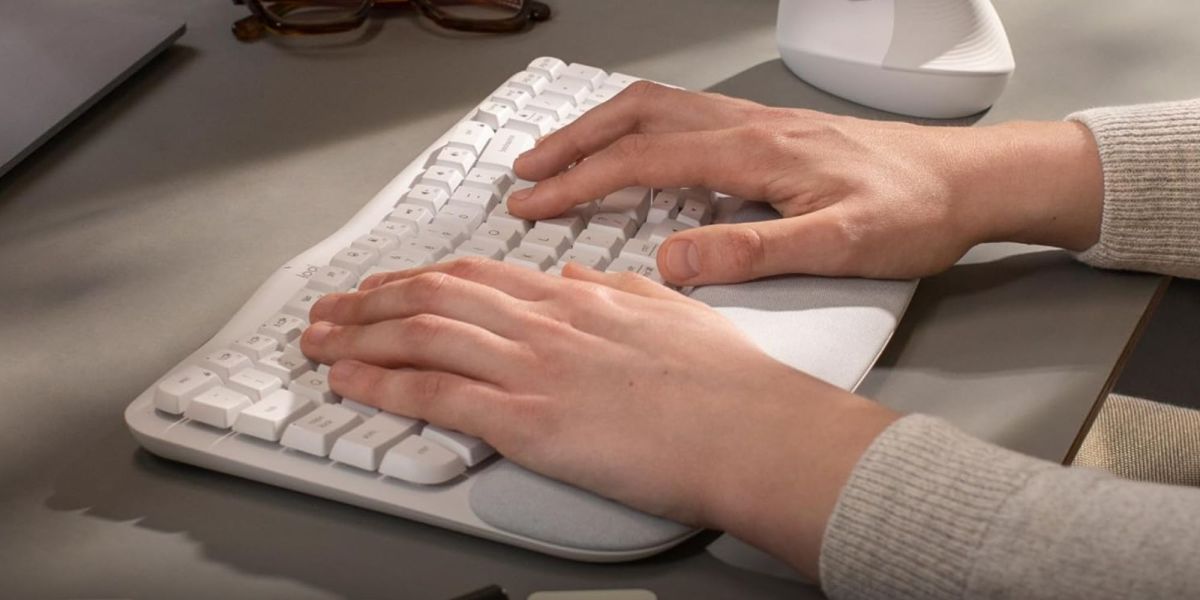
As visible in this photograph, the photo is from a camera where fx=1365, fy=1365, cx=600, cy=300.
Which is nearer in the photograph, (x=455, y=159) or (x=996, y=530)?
(x=996, y=530)

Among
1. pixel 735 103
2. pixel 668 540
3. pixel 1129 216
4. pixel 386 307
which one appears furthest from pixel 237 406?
pixel 1129 216

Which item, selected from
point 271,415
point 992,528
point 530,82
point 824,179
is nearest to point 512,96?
point 530,82

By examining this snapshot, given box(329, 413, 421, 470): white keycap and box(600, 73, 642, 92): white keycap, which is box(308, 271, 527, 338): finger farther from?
box(600, 73, 642, 92): white keycap

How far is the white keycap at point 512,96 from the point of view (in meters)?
0.86

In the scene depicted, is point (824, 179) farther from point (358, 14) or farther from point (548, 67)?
point (358, 14)

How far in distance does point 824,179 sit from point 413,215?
22cm

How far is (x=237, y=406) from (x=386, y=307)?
8 centimetres

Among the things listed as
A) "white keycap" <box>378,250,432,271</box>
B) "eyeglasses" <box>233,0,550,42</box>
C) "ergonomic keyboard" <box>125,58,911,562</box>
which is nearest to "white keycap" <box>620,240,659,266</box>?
"ergonomic keyboard" <box>125,58,911,562</box>

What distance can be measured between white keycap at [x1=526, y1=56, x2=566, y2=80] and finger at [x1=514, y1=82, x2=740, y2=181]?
0.34 ft

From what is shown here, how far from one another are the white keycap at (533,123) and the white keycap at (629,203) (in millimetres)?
88

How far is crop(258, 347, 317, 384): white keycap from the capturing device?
2.07 feet

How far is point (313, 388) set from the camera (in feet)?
2.04

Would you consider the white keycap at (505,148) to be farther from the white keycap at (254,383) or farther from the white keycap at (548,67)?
the white keycap at (254,383)

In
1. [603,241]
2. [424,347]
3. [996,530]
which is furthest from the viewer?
[603,241]
